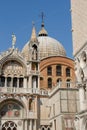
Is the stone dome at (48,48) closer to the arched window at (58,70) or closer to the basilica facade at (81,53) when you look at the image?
the arched window at (58,70)

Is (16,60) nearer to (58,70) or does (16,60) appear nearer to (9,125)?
(9,125)

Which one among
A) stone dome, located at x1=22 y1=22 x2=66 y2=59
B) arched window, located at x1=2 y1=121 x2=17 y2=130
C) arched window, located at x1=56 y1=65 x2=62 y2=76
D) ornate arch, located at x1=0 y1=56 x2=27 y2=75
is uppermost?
stone dome, located at x1=22 y1=22 x2=66 y2=59

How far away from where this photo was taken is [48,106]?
33344 millimetres

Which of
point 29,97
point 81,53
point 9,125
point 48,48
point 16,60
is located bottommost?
point 9,125

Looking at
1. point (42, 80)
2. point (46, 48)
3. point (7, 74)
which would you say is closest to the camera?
point (7, 74)

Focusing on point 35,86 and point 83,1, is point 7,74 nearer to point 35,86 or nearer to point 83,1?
point 35,86

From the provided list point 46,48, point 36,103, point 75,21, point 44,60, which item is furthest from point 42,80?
point 75,21

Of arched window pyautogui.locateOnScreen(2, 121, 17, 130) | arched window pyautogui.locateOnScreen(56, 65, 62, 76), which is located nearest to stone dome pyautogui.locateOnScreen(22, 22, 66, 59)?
arched window pyautogui.locateOnScreen(56, 65, 62, 76)

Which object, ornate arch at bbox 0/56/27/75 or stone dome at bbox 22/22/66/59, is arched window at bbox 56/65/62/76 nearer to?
stone dome at bbox 22/22/66/59

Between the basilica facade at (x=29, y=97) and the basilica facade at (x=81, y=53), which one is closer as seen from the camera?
the basilica facade at (x=81, y=53)

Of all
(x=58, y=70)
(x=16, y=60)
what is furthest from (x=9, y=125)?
(x=58, y=70)

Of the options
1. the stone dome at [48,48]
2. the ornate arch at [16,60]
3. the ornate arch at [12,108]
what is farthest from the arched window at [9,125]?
the stone dome at [48,48]

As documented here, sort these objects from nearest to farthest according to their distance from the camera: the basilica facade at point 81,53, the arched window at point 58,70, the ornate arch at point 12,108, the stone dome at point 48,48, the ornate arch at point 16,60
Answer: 1. the basilica facade at point 81,53
2. the ornate arch at point 12,108
3. the ornate arch at point 16,60
4. the arched window at point 58,70
5. the stone dome at point 48,48

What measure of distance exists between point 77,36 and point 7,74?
11586mm
